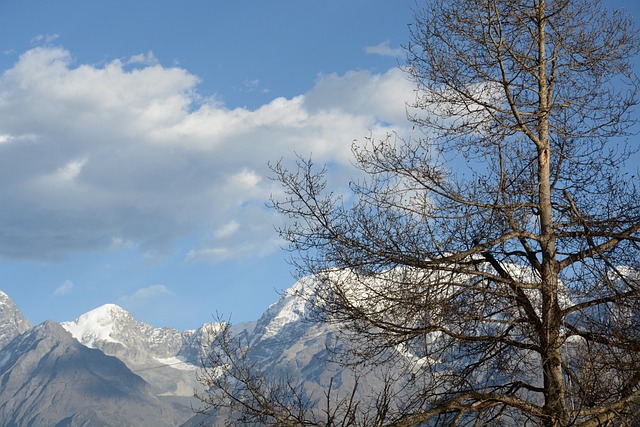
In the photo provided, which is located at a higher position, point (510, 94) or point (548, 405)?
point (510, 94)

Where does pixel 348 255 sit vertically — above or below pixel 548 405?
above

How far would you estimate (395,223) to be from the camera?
9641 millimetres

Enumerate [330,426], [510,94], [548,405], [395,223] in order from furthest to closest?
1. [510,94]
2. [395,223]
3. [548,405]
4. [330,426]

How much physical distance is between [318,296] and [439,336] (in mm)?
1506

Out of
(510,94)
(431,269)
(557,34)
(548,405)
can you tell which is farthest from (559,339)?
(557,34)

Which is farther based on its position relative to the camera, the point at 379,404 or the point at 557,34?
the point at 557,34

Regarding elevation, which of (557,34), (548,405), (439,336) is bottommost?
(548,405)

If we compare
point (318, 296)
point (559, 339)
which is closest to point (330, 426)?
point (318, 296)

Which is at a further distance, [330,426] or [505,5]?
[505,5]

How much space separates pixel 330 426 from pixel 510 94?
4824mm

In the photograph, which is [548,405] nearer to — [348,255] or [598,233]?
[598,233]

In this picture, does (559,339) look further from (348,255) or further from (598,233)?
(348,255)

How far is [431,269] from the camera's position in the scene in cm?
943

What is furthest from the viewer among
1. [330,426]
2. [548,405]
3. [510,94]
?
[510,94]
